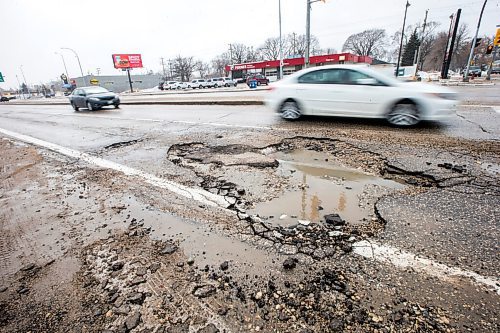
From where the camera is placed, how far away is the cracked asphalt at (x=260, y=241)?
168 centimetres

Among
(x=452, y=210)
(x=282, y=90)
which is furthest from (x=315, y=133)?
(x=452, y=210)

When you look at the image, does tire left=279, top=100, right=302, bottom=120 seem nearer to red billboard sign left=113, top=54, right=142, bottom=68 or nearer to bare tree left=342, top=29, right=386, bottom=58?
red billboard sign left=113, top=54, right=142, bottom=68

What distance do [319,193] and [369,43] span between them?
330 feet

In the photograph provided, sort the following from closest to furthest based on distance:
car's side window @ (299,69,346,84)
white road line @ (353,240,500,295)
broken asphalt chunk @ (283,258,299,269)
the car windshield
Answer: white road line @ (353,240,500,295)
broken asphalt chunk @ (283,258,299,269)
car's side window @ (299,69,346,84)
the car windshield

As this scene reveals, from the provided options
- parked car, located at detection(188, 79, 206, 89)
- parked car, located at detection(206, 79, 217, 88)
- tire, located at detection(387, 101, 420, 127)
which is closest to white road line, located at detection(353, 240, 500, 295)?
tire, located at detection(387, 101, 420, 127)

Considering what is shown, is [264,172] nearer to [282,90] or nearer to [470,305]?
[470,305]

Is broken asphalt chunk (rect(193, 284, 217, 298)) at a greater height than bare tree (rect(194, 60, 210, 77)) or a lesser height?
lesser

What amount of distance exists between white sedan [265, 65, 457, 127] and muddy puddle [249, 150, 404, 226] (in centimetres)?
A: 278

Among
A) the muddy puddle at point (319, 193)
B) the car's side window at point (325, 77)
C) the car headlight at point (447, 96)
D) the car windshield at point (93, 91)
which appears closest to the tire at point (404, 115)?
the car headlight at point (447, 96)

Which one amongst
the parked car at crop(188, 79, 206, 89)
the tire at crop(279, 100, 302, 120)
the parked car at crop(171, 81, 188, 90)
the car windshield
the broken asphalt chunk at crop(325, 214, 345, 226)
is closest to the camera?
the broken asphalt chunk at crop(325, 214, 345, 226)

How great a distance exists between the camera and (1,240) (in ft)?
9.09

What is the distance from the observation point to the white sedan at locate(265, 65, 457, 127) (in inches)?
226

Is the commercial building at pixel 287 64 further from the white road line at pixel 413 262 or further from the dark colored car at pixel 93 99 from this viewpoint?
the white road line at pixel 413 262

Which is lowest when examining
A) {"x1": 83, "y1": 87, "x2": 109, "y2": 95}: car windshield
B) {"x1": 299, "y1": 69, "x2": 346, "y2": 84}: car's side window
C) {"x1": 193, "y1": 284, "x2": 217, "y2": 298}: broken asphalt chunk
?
{"x1": 193, "y1": 284, "x2": 217, "y2": 298}: broken asphalt chunk
